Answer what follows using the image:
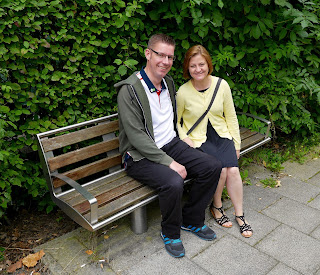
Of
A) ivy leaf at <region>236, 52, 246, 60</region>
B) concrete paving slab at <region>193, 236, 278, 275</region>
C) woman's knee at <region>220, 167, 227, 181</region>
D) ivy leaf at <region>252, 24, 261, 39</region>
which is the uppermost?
ivy leaf at <region>252, 24, 261, 39</region>

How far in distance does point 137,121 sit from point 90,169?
658 millimetres

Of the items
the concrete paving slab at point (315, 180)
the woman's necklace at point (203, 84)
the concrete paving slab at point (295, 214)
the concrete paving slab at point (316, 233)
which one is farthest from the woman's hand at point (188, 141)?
the concrete paving slab at point (315, 180)

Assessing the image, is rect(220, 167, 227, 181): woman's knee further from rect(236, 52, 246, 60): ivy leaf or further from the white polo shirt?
rect(236, 52, 246, 60): ivy leaf

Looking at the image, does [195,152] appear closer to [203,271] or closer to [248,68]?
[203,271]

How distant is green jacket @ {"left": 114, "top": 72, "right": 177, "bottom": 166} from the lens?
2.84 metres

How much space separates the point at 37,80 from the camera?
291 cm

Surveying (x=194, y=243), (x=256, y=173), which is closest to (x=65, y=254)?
(x=194, y=243)

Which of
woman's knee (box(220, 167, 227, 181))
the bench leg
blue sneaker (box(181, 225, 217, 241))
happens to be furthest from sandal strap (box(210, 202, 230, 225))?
the bench leg

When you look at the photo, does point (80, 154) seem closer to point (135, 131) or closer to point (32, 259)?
point (135, 131)

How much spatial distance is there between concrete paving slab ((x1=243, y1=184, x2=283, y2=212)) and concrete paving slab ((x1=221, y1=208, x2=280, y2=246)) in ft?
0.38

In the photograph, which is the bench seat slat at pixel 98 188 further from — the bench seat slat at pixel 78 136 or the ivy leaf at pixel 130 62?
the ivy leaf at pixel 130 62

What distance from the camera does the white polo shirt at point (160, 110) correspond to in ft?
9.87

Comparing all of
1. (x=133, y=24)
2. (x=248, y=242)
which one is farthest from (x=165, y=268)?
(x=133, y=24)

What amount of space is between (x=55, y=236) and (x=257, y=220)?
201cm
